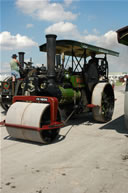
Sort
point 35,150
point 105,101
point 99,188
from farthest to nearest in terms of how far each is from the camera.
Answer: point 105,101 → point 35,150 → point 99,188

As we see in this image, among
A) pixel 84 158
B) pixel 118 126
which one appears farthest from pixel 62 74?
pixel 84 158

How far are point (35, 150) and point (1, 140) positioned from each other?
1.06m

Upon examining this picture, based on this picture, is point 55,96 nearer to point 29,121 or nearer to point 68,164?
point 29,121

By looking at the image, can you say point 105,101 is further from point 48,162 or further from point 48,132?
point 48,162

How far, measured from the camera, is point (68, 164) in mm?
3543

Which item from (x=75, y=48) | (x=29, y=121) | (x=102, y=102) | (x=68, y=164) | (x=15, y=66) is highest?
(x=75, y=48)

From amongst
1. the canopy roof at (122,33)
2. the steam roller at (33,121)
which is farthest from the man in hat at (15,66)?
the canopy roof at (122,33)

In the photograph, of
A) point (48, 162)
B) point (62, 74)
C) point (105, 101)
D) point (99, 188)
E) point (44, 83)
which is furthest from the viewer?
point (105, 101)

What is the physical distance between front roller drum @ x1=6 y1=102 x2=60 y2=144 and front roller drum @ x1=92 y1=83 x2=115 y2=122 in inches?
77.0

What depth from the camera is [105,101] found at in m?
6.88

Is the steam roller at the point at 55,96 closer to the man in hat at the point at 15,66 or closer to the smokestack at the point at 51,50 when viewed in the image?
the smokestack at the point at 51,50

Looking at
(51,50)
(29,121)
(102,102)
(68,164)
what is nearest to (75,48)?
(102,102)

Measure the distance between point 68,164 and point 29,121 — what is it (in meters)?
1.21

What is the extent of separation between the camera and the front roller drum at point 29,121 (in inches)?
169
